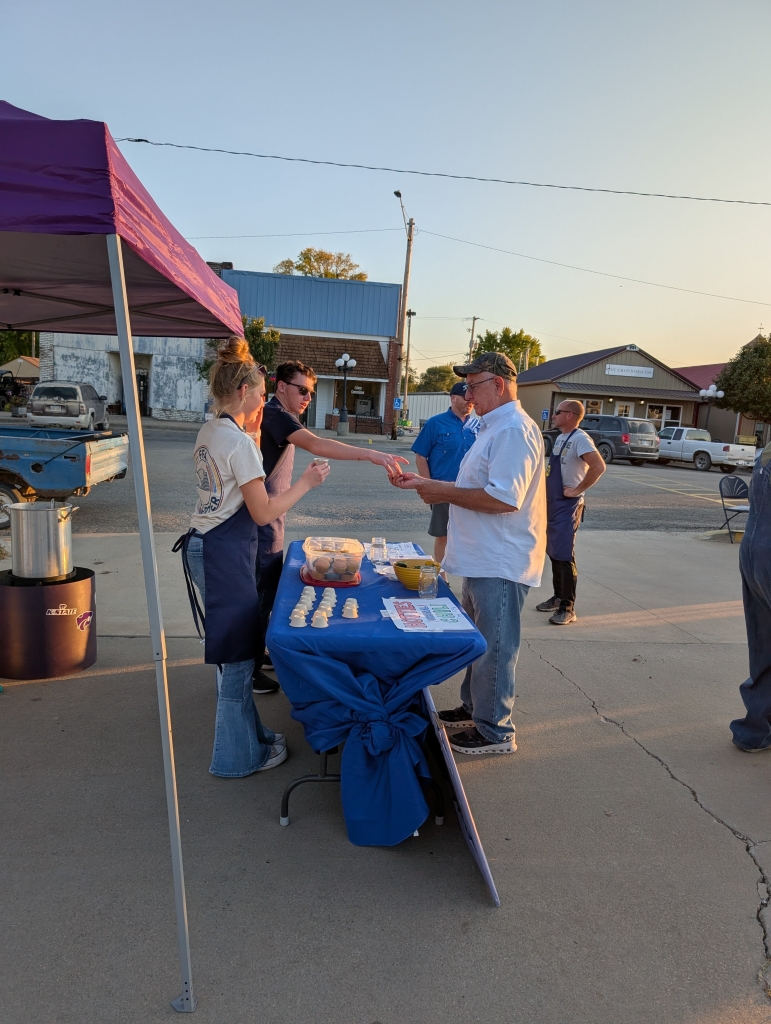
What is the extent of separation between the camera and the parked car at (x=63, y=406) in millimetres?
20391

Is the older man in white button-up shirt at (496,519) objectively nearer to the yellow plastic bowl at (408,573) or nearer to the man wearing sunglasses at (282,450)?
the yellow plastic bowl at (408,573)

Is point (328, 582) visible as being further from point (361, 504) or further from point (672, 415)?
point (672, 415)

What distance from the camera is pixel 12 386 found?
107ft

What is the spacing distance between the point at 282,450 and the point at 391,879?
7.48ft

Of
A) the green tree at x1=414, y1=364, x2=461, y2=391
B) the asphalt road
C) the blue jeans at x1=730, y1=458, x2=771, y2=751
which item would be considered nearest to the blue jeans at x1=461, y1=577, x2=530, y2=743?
the blue jeans at x1=730, y1=458, x2=771, y2=751

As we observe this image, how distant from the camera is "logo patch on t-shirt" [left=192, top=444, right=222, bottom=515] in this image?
9.99 feet

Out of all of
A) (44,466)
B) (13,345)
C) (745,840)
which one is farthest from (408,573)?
(13,345)

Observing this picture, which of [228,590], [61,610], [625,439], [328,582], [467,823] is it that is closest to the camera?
[467,823]

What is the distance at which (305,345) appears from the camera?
109ft

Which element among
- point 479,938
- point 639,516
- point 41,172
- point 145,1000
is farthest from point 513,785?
point 639,516

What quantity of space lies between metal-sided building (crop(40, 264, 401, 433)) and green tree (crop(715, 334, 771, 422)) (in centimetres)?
1637

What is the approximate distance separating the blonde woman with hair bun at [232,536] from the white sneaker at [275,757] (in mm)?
94

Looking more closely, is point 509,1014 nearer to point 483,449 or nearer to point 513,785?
point 513,785

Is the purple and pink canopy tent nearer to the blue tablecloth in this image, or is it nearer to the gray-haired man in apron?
the blue tablecloth
